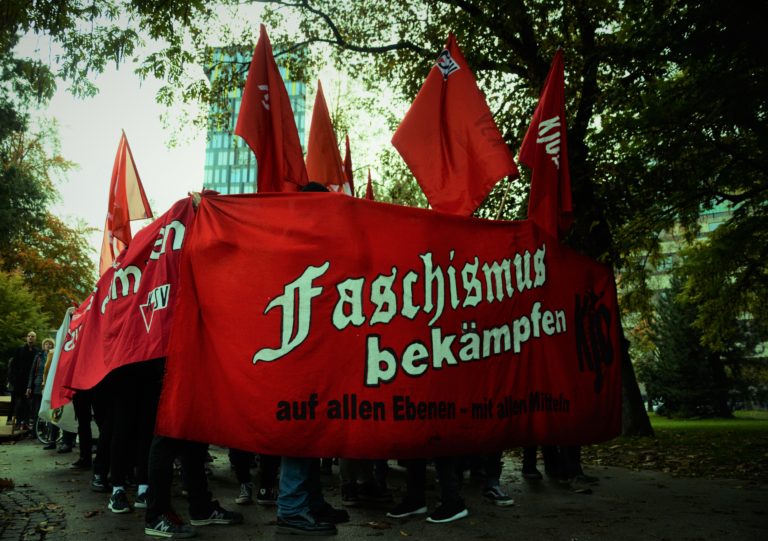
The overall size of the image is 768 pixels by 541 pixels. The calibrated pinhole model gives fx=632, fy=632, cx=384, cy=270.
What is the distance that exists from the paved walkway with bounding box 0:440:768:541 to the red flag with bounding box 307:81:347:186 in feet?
13.3

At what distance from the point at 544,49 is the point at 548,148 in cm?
1102

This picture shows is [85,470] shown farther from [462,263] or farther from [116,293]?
[462,263]

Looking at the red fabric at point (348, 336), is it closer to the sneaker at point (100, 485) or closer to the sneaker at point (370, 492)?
the sneaker at point (370, 492)

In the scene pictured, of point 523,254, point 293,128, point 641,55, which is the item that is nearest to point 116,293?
point 293,128

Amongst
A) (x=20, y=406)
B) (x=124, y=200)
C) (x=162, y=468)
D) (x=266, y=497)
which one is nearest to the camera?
(x=162, y=468)

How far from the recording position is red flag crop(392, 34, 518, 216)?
19.7 ft

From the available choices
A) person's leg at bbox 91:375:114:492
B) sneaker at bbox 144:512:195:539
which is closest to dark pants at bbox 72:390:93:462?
person's leg at bbox 91:375:114:492

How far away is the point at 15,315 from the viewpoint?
84.6 ft

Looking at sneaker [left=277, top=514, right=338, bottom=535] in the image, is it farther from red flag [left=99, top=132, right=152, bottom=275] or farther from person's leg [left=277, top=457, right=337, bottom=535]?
red flag [left=99, top=132, right=152, bottom=275]

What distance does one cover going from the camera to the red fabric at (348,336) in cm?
445

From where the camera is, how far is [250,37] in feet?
62.0

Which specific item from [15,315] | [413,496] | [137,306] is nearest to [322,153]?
[137,306]

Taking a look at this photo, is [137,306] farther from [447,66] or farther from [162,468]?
[447,66]

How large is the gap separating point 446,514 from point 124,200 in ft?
19.4
